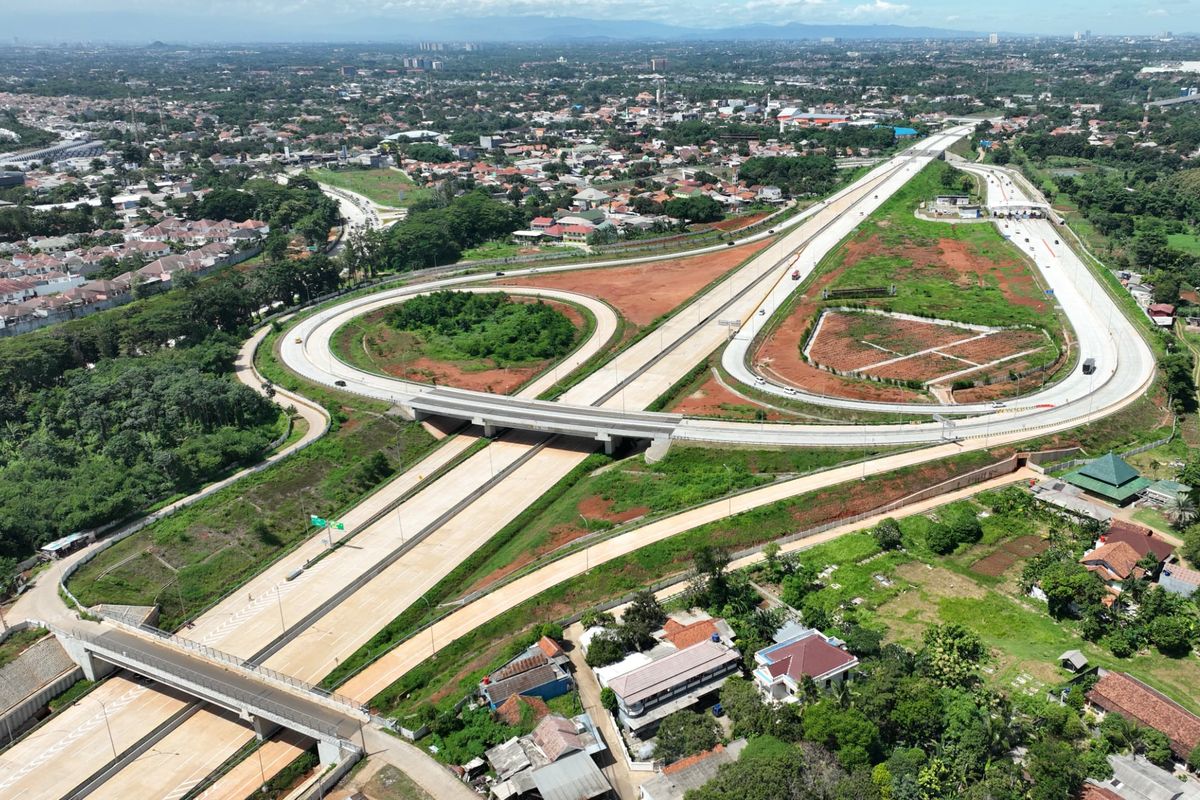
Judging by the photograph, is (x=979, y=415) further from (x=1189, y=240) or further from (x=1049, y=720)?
(x=1189, y=240)

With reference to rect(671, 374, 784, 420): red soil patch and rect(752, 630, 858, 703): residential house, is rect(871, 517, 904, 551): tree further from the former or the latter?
rect(671, 374, 784, 420): red soil patch

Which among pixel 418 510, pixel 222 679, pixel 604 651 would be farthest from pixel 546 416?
pixel 222 679

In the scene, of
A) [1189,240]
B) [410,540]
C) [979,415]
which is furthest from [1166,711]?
[1189,240]

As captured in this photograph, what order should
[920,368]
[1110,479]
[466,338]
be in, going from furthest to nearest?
[466,338] < [920,368] < [1110,479]

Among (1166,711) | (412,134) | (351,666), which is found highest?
(412,134)

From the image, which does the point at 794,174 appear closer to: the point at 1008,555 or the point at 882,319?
the point at 882,319

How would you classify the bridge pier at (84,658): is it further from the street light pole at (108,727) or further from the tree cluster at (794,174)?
the tree cluster at (794,174)
